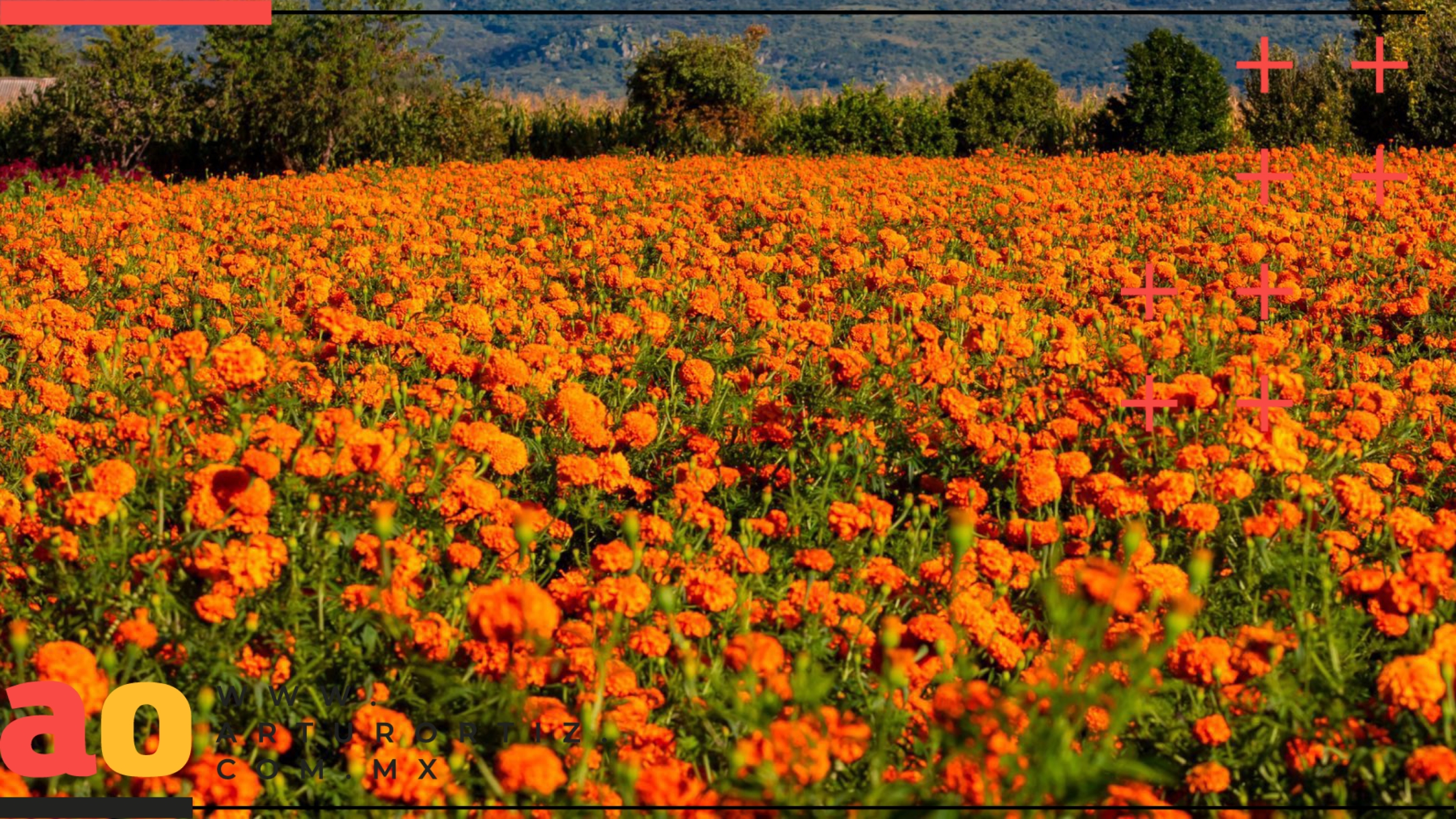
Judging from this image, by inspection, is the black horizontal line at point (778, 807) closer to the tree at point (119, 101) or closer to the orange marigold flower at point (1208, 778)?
the orange marigold flower at point (1208, 778)

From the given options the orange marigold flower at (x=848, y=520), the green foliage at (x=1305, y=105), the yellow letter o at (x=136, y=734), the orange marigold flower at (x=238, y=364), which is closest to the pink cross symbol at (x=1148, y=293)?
the orange marigold flower at (x=848, y=520)

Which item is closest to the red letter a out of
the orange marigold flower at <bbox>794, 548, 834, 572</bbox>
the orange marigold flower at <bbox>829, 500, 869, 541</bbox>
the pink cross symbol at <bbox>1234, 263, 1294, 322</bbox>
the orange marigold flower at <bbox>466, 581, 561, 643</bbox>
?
the orange marigold flower at <bbox>466, 581, 561, 643</bbox>

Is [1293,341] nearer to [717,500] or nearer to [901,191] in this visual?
[717,500]

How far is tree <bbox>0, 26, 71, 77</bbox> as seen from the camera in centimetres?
5581

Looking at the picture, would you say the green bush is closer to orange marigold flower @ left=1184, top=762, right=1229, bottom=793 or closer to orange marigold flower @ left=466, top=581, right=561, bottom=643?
orange marigold flower @ left=1184, top=762, right=1229, bottom=793

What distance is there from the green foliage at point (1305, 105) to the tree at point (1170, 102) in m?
0.51

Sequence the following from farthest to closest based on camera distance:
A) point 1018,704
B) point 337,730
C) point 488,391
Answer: point 488,391
point 337,730
point 1018,704

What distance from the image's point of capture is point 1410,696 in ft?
6.13

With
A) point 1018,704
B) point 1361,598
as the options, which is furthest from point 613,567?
point 1361,598

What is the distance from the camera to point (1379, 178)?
8.59 meters

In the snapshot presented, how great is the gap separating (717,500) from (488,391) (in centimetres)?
89

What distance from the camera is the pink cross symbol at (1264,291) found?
4.71 metres

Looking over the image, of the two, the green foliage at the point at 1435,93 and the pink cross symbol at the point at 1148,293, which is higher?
the green foliage at the point at 1435,93

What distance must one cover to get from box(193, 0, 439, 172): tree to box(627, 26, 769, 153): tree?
12.9 ft
